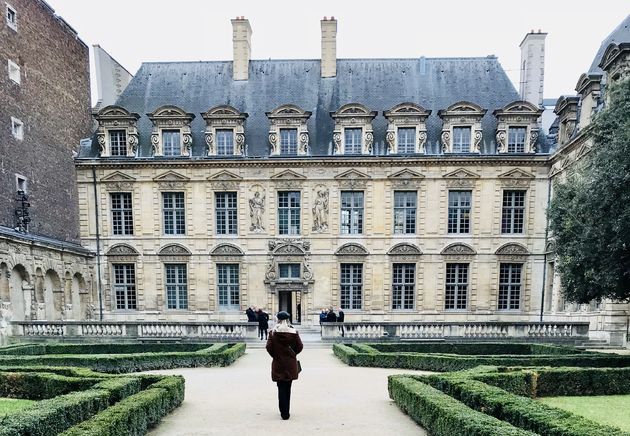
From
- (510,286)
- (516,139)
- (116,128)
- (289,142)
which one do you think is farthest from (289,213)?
(516,139)

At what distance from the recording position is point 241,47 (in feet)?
90.6

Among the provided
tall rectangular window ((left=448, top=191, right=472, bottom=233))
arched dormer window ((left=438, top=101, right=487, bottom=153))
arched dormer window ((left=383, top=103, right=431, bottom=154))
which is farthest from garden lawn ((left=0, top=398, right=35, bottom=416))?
arched dormer window ((left=438, top=101, right=487, bottom=153))

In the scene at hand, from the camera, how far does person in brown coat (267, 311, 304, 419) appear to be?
748 centimetres

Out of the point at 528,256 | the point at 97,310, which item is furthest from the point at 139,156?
the point at 528,256

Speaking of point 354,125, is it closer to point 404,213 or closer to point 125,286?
point 404,213

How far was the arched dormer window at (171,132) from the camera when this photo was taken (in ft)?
84.1

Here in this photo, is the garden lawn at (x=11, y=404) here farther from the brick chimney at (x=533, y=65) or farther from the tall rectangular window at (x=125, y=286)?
the brick chimney at (x=533, y=65)

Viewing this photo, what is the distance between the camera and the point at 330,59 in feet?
91.1

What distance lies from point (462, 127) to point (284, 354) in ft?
70.2

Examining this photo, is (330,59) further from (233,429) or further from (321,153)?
(233,429)

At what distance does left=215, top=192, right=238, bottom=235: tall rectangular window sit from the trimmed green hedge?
18.3 m

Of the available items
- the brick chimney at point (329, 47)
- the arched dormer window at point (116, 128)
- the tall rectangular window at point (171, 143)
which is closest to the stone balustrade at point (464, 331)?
the tall rectangular window at point (171, 143)

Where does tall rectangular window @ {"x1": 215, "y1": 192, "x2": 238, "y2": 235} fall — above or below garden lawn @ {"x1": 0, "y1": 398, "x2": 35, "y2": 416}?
above

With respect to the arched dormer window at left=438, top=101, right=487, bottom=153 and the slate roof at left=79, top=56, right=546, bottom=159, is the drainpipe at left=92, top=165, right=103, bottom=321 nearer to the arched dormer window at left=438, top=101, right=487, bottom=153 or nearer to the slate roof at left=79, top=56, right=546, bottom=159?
the slate roof at left=79, top=56, right=546, bottom=159
